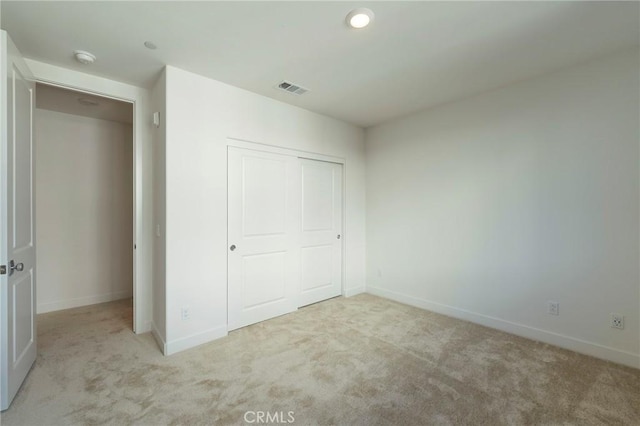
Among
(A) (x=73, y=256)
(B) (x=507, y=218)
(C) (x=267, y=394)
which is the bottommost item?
(C) (x=267, y=394)

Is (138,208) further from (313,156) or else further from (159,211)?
(313,156)

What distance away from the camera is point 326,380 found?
2.08 m

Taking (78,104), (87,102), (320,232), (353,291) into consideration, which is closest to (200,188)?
(320,232)

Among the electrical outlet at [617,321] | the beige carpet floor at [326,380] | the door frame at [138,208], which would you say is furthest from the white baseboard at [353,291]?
the electrical outlet at [617,321]

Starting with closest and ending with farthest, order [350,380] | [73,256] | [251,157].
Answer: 1. [350,380]
2. [251,157]
3. [73,256]

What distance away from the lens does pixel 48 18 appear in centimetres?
189

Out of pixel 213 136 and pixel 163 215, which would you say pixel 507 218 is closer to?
pixel 213 136

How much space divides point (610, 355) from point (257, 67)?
398 cm

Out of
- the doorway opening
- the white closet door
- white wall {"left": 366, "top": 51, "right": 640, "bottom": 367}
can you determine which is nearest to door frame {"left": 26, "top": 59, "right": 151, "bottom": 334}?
the doorway opening

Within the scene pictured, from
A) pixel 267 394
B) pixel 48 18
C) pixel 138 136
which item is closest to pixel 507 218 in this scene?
pixel 267 394

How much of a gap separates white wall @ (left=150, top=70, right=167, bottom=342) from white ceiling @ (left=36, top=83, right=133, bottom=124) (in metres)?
0.85

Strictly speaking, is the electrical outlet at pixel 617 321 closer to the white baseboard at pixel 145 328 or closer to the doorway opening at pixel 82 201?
the white baseboard at pixel 145 328

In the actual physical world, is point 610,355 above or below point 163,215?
below

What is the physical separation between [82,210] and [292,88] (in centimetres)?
333
